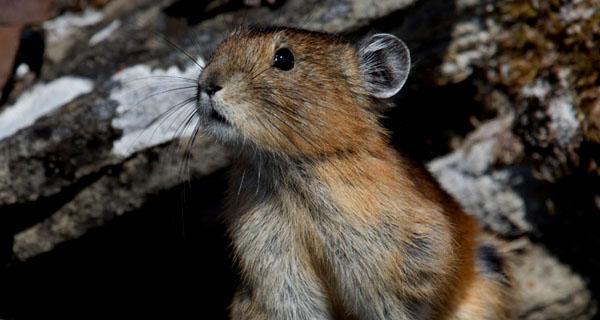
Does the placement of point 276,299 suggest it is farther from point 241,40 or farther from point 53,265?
point 53,265

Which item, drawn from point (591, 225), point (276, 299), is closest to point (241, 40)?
point (276, 299)

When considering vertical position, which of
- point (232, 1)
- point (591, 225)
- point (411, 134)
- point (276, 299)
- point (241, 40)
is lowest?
point (591, 225)

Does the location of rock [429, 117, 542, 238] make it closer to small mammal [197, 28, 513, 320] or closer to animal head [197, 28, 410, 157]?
small mammal [197, 28, 513, 320]

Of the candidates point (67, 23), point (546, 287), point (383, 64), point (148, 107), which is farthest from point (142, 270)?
point (546, 287)

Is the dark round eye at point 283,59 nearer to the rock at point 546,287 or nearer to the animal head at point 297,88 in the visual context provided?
the animal head at point 297,88

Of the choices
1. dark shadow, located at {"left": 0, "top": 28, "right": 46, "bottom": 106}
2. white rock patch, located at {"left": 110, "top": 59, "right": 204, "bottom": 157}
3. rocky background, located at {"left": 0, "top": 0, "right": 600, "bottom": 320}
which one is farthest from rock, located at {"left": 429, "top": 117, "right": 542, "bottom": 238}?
dark shadow, located at {"left": 0, "top": 28, "right": 46, "bottom": 106}

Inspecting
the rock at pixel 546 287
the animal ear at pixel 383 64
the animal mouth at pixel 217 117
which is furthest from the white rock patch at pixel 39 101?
the rock at pixel 546 287

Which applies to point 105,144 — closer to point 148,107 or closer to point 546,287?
point 148,107
